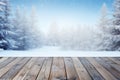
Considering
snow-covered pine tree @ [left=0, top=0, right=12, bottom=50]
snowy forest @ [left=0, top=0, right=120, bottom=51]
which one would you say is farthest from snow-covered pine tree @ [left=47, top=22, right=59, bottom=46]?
snow-covered pine tree @ [left=0, top=0, right=12, bottom=50]

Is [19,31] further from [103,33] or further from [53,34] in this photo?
[103,33]

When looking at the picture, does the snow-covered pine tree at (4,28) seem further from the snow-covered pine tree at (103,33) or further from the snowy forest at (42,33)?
A: the snow-covered pine tree at (103,33)

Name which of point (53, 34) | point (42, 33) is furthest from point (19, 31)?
point (53, 34)

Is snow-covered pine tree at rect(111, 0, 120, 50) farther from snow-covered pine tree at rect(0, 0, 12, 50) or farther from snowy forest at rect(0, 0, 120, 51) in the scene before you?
snow-covered pine tree at rect(0, 0, 12, 50)

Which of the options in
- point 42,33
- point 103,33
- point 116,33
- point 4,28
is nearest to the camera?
point 42,33

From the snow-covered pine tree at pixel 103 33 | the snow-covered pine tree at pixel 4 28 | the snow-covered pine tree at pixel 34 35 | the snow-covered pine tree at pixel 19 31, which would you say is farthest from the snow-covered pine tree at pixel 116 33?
the snow-covered pine tree at pixel 4 28

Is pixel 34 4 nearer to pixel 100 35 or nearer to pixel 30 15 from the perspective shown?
pixel 30 15

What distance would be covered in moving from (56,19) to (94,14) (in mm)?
901

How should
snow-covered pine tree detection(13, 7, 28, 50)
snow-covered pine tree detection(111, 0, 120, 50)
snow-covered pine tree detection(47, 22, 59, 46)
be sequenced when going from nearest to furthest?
snow-covered pine tree detection(47, 22, 59, 46) < snow-covered pine tree detection(13, 7, 28, 50) < snow-covered pine tree detection(111, 0, 120, 50)

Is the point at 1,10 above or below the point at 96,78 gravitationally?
above

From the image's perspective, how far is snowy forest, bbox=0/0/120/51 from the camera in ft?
15.0

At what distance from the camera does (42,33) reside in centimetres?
471

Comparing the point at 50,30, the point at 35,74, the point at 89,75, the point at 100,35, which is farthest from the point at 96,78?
the point at 100,35

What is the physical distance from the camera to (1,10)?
189 inches
